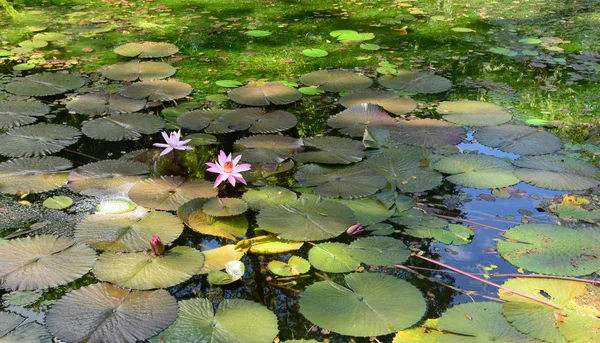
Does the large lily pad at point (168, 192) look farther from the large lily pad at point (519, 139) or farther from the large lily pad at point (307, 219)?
the large lily pad at point (519, 139)

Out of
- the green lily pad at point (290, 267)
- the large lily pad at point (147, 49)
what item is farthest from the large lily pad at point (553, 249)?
the large lily pad at point (147, 49)

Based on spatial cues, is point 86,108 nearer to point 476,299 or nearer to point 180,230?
point 180,230

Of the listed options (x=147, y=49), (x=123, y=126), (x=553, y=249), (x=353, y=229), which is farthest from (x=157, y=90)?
(x=553, y=249)

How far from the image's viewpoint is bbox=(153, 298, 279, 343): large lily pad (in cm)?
159

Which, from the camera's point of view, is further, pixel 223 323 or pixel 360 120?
pixel 360 120

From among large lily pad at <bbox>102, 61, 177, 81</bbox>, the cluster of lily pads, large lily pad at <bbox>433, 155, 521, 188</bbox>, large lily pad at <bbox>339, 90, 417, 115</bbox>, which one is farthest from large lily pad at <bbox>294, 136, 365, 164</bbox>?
large lily pad at <bbox>102, 61, 177, 81</bbox>

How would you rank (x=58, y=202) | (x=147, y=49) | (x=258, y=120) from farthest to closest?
(x=147, y=49) → (x=258, y=120) → (x=58, y=202)

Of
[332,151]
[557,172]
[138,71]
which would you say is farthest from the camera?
[138,71]

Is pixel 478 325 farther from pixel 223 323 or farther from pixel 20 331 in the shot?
pixel 20 331

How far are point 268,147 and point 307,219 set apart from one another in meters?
0.63

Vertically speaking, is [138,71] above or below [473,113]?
above

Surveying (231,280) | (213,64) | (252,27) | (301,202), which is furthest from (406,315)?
(252,27)

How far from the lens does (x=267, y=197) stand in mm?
2270

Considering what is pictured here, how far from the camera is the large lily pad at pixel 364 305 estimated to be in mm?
1646
